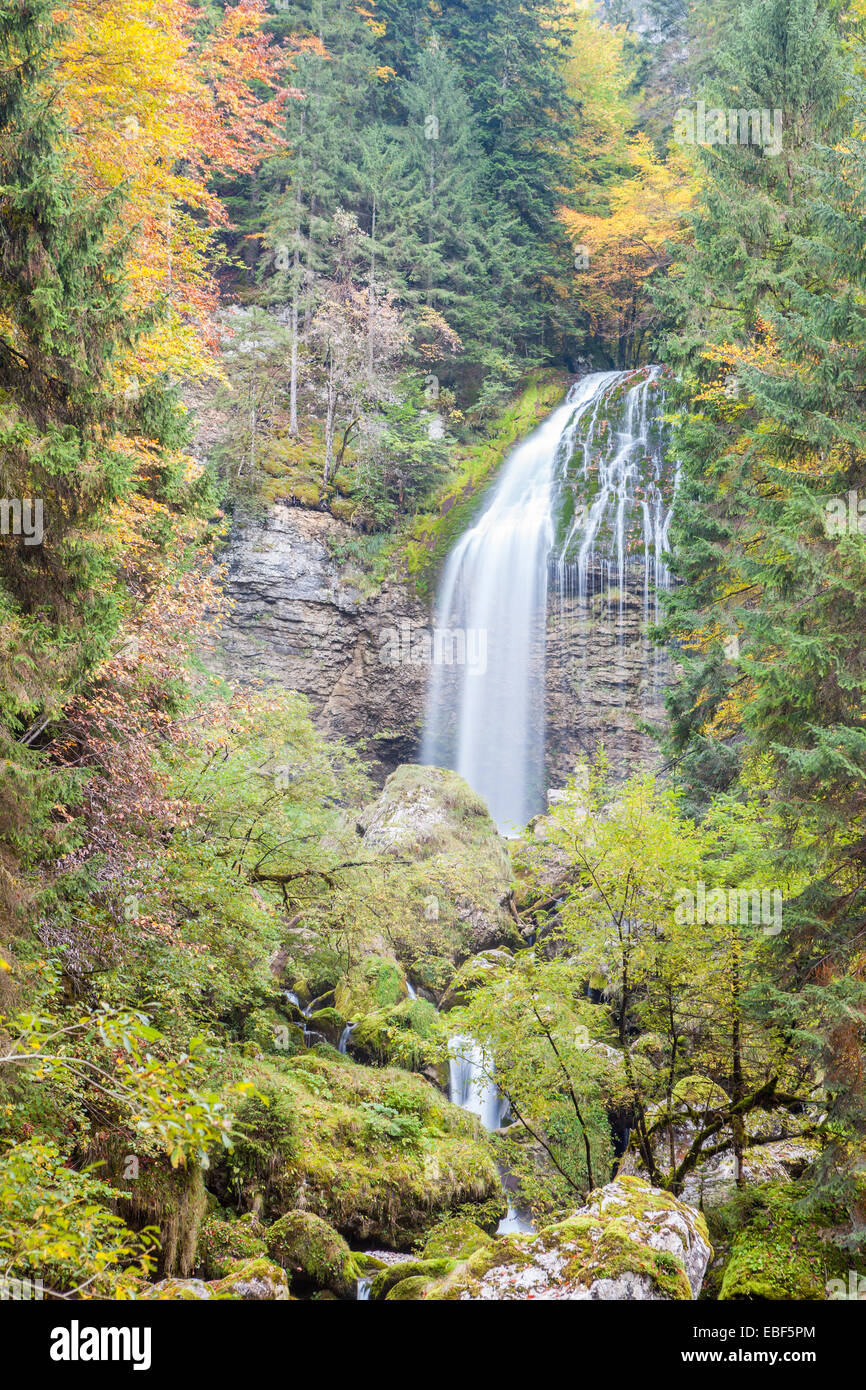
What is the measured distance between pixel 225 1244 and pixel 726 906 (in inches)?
221

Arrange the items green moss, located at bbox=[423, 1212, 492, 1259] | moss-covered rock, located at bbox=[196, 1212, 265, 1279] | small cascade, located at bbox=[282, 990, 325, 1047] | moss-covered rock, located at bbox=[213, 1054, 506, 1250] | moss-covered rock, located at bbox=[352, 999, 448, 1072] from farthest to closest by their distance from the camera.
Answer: small cascade, located at bbox=[282, 990, 325, 1047]
moss-covered rock, located at bbox=[352, 999, 448, 1072]
moss-covered rock, located at bbox=[213, 1054, 506, 1250]
green moss, located at bbox=[423, 1212, 492, 1259]
moss-covered rock, located at bbox=[196, 1212, 265, 1279]

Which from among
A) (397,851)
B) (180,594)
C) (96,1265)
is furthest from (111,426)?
(397,851)

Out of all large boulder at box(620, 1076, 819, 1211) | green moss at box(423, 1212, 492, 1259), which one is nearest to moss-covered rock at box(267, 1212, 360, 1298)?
green moss at box(423, 1212, 492, 1259)

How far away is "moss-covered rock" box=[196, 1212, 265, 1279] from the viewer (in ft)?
24.6

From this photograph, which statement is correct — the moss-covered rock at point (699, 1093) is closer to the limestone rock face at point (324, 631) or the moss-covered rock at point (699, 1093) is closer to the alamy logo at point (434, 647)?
the limestone rock face at point (324, 631)

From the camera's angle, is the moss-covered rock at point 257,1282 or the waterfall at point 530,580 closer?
the moss-covered rock at point 257,1282

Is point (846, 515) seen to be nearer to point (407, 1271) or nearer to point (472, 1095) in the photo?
point (407, 1271)

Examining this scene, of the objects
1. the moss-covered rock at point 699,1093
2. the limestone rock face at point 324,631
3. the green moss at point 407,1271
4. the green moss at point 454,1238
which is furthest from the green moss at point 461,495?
the green moss at point 407,1271

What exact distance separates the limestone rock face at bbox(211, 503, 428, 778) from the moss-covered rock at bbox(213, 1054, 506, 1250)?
43.8 ft

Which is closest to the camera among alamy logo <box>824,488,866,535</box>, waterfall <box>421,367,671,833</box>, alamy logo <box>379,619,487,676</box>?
alamy logo <box>824,488,866,535</box>

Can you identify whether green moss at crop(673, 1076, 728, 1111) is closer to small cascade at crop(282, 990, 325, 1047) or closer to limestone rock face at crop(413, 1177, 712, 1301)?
limestone rock face at crop(413, 1177, 712, 1301)
